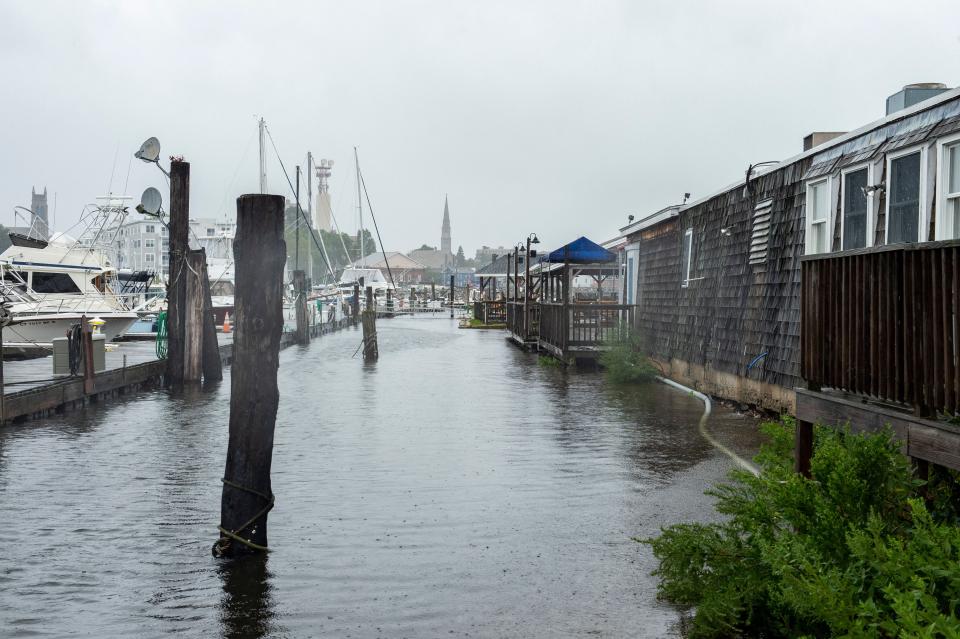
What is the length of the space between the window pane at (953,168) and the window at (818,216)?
112 inches

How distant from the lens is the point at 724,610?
543 centimetres

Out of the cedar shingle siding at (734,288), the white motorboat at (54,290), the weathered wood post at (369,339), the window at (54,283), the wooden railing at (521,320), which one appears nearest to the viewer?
the cedar shingle siding at (734,288)

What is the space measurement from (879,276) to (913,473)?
1.13m

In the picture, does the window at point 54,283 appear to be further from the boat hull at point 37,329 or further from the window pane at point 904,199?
the window pane at point 904,199

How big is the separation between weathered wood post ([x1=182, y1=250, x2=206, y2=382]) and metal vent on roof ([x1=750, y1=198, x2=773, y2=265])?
1089cm

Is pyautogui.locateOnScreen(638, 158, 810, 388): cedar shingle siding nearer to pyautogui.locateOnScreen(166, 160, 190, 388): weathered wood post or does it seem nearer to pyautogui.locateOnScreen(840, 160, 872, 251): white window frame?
pyautogui.locateOnScreen(840, 160, 872, 251): white window frame

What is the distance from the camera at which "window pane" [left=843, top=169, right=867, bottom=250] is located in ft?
38.3

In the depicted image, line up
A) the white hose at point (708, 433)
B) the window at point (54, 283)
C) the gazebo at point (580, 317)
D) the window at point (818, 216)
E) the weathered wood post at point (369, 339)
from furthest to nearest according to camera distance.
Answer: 1. the window at point (54, 283)
2. the weathered wood post at point (369, 339)
3. the gazebo at point (580, 317)
4. the window at point (818, 216)
5. the white hose at point (708, 433)

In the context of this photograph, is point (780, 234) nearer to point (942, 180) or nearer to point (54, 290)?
point (942, 180)

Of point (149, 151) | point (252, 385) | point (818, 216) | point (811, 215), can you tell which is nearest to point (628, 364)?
point (811, 215)

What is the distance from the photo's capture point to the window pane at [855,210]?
11.7 meters

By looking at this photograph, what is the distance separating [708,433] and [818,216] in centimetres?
333

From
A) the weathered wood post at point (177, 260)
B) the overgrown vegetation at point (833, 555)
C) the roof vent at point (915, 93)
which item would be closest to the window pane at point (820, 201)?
the roof vent at point (915, 93)

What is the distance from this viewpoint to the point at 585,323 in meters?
26.1
